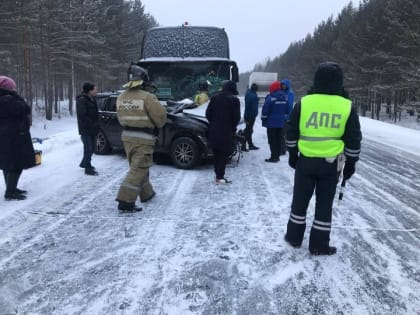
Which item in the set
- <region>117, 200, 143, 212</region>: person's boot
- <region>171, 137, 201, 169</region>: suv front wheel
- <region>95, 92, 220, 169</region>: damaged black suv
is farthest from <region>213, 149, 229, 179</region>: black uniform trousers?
<region>117, 200, 143, 212</region>: person's boot

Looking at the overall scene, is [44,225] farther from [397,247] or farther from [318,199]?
[397,247]

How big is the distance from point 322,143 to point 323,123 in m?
0.21

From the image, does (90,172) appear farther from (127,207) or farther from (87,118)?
(127,207)

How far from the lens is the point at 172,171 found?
25.3 feet

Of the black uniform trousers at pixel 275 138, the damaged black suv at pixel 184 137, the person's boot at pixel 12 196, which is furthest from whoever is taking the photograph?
the black uniform trousers at pixel 275 138

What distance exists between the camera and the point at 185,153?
25.8 ft

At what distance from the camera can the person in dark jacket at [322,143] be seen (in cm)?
355

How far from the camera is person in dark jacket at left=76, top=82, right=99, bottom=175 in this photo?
704 centimetres

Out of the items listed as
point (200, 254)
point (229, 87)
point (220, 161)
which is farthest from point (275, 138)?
point (200, 254)

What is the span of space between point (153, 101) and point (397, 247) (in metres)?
3.62

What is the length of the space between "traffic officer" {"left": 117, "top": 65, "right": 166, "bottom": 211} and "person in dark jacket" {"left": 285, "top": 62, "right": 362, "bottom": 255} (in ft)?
6.95

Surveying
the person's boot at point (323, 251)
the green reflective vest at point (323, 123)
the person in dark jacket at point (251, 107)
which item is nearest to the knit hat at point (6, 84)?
the green reflective vest at point (323, 123)

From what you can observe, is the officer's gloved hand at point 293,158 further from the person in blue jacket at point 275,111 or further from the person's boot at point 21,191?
the person in blue jacket at point 275,111

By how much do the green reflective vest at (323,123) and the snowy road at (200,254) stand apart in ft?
3.87
